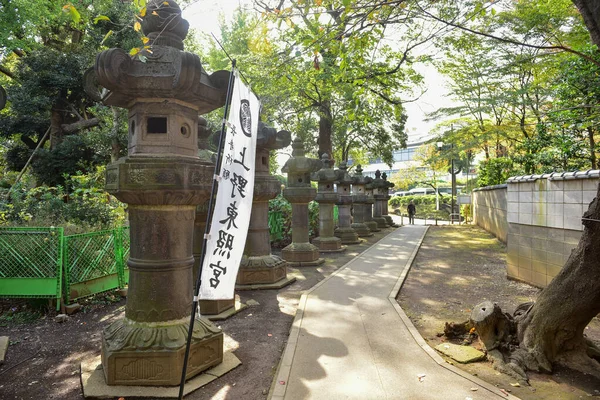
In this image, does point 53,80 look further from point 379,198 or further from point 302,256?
point 379,198

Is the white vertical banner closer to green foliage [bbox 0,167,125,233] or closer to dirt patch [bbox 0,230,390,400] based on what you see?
dirt patch [bbox 0,230,390,400]

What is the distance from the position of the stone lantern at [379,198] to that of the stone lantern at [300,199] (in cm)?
1193

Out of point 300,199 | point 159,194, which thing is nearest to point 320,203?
point 300,199

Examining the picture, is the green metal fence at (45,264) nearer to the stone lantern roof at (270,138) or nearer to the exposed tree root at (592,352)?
the stone lantern roof at (270,138)

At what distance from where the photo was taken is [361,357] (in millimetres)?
4691

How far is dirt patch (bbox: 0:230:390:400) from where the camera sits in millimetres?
4109

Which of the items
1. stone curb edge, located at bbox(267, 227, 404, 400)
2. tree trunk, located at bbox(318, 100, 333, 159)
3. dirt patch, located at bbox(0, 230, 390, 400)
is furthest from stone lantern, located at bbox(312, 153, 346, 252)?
tree trunk, located at bbox(318, 100, 333, 159)

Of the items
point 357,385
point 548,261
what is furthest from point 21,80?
point 548,261

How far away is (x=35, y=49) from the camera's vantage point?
55.5 ft

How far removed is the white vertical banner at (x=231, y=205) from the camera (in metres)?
3.46

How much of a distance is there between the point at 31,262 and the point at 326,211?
9443 millimetres

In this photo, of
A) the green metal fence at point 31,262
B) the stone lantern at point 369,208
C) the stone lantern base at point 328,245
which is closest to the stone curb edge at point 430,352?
the stone lantern base at point 328,245

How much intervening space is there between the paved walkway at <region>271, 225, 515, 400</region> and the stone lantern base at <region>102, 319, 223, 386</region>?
1098 mm

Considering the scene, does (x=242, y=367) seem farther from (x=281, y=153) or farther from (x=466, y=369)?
(x=281, y=153)
